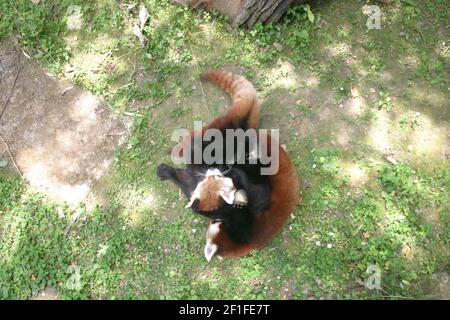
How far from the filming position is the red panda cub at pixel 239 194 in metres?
4.13

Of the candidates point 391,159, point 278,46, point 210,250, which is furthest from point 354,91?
point 210,250

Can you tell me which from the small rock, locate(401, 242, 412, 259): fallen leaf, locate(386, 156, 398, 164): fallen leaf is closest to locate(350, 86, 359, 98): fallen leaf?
locate(386, 156, 398, 164): fallen leaf

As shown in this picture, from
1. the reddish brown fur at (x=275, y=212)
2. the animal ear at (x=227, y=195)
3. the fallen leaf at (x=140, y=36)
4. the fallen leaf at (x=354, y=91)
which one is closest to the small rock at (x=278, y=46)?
the fallen leaf at (x=354, y=91)

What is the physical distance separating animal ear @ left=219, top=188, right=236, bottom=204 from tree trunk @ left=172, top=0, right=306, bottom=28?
2.15m

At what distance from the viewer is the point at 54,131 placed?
4742mm

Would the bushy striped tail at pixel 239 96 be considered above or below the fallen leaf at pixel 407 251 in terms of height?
above

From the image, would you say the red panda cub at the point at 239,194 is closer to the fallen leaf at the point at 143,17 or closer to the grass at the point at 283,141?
the grass at the point at 283,141

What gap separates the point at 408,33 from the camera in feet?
16.4

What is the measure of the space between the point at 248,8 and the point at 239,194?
2242 mm

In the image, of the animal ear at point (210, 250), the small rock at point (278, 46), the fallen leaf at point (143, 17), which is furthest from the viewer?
the fallen leaf at point (143, 17)

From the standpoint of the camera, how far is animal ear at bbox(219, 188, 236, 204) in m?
4.14

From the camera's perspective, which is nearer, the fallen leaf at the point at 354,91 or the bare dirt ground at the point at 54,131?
the bare dirt ground at the point at 54,131

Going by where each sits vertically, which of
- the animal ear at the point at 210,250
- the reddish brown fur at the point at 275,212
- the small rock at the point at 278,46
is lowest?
the animal ear at the point at 210,250

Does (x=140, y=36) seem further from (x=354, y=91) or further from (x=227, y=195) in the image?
(x=354, y=91)
